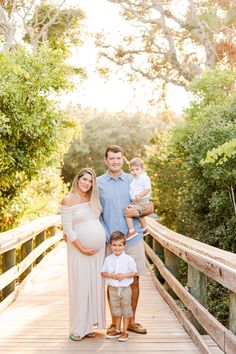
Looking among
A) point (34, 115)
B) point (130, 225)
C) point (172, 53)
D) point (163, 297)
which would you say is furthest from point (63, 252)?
point (172, 53)

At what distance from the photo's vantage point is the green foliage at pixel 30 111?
10650 mm

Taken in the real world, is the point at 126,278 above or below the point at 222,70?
below

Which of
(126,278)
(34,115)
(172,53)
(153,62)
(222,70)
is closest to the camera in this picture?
(126,278)

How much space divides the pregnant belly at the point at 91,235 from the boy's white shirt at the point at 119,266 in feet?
0.53

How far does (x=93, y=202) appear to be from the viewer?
5.54 m

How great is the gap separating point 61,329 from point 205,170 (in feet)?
29.1

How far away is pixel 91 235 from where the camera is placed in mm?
5508

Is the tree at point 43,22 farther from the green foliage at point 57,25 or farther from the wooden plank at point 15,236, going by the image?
the wooden plank at point 15,236

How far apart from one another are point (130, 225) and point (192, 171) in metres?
10.4

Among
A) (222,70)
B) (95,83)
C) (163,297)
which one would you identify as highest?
(95,83)

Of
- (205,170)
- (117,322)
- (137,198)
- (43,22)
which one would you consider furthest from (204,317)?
(43,22)

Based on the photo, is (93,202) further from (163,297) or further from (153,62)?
(153,62)

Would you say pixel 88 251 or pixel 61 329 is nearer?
pixel 88 251

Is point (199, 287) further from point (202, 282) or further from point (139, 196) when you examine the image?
point (139, 196)
